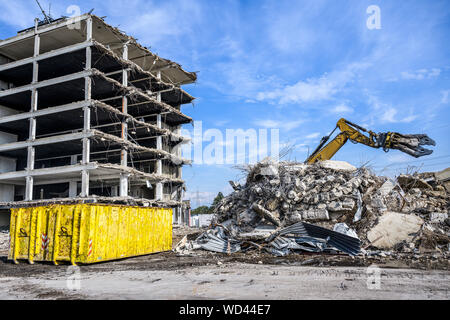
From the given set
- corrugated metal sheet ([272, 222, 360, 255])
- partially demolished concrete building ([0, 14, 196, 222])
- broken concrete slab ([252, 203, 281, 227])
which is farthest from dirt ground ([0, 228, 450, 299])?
partially demolished concrete building ([0, 14, 196, 222])

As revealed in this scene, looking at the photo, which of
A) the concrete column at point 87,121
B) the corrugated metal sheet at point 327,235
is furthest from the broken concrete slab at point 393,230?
the concrete column at point 87,121

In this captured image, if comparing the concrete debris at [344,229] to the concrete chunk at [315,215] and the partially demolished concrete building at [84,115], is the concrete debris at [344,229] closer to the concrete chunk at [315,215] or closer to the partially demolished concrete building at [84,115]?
the concrete chunk at [315,215]

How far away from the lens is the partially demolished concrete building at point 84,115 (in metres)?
29.1

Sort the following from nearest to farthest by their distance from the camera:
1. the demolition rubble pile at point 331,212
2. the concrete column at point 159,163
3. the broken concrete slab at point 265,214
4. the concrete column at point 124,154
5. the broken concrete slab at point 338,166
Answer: the demolition rubble pile at point 331,212 < the broken concrete slab at point 265,214 < the broken concrete slab at point 338,166 < the concrete column at point 124,154 < the concrete column at point 159,163

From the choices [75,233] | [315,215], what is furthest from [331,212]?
[75,233]

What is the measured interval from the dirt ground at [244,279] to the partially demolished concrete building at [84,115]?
1910 cm

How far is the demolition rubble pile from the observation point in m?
10.9

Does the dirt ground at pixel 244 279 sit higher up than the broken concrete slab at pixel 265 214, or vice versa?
the broken concrete slab at pixel 265 214

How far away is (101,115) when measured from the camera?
31984mm

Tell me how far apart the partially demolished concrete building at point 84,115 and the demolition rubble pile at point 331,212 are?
1699 centimetres

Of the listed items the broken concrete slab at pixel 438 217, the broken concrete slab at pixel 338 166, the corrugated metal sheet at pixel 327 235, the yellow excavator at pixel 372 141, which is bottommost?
the corrugated metal sheet at pixel 327 235

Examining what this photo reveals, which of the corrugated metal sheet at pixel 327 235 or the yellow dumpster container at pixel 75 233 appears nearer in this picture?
the yellow dumpster container at pixel 75 233

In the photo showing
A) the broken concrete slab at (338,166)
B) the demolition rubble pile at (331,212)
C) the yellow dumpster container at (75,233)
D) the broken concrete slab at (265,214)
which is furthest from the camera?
the broken concrete slab at (338,166)
